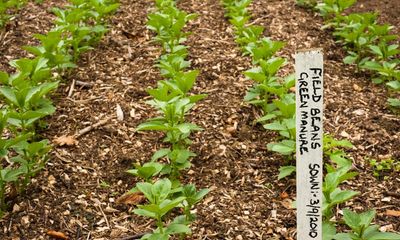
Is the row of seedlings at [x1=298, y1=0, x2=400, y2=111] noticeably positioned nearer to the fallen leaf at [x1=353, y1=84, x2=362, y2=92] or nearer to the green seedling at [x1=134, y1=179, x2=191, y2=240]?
the fallen leaf at [x1=353, y1=84, x2=362, y2=92]

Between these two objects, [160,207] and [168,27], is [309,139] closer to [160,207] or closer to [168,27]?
[160,207]

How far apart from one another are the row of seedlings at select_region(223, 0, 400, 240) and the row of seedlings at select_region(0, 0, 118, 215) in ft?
4.68

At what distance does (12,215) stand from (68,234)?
37 cm

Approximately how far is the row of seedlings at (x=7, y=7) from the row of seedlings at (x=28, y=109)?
2.52 ft

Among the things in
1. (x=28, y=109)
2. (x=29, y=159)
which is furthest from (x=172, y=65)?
(x=29, y=159)

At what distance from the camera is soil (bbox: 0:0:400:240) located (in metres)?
3.27

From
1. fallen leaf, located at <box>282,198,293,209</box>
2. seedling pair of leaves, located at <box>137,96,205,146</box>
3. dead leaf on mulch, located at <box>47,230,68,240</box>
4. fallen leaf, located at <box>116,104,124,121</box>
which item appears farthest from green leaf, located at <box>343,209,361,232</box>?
fallen leaf, located at <box>116,104,124,121</box>

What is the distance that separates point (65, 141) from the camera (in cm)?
381

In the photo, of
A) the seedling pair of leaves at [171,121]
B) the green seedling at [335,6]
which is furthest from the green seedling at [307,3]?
the seedling pair of leaves at [171,121]

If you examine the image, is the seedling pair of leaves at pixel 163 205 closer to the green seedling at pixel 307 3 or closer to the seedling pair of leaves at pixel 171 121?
the seedling pair of leaves at pixel 171 121

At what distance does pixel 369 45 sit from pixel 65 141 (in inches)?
110

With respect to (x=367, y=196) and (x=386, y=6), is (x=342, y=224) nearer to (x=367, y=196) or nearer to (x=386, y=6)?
(x=367, y=196)

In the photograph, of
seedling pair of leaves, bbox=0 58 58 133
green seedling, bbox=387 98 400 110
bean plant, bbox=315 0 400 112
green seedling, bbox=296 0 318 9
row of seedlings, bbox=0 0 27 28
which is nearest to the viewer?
seedling pair of leaves, bbox=0 58 58 133

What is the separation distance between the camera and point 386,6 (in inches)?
252
